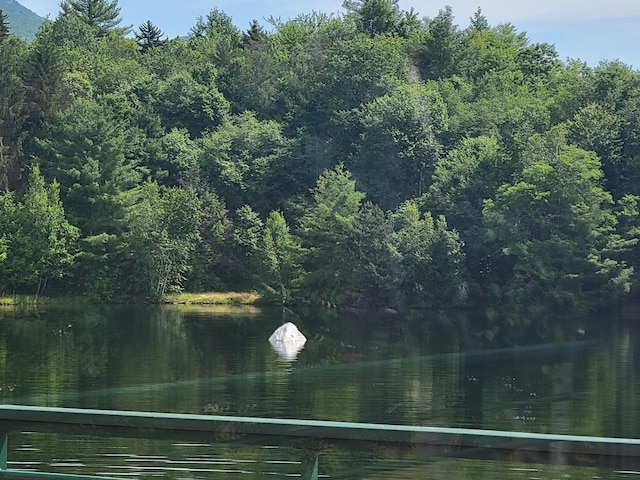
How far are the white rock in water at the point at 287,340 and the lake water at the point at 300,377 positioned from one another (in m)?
0.27

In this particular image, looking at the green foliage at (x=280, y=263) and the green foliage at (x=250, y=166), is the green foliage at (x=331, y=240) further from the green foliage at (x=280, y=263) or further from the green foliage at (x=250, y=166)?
the green foliage at (x=250, y=166)

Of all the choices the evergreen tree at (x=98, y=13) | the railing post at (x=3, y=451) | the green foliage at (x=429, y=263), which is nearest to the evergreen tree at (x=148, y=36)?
the evergreen tree at (x=98, y=13)

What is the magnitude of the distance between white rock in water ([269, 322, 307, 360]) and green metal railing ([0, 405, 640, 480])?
19309 mm

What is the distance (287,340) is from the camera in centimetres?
2372

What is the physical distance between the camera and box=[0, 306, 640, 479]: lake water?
9023 mm

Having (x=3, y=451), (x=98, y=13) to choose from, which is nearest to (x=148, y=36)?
(x=98, y=13)

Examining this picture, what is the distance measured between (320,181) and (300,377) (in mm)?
18947

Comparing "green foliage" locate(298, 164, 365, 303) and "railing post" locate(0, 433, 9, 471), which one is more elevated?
"green foliage" locate(298, 164, 365, 303)

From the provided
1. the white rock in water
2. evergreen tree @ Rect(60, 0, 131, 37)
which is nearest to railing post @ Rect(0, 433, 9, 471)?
the white rock in water

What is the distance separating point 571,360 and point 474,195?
13.8 meters

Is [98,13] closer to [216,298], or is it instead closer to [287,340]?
[216,298]

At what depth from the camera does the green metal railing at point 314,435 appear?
76.2 inches

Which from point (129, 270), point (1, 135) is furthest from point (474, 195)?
point (1, 135)

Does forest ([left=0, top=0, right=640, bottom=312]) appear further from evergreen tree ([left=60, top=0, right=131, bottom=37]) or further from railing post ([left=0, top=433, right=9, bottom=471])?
railing post ([left=0, top=433, right=9, bottom=471])
